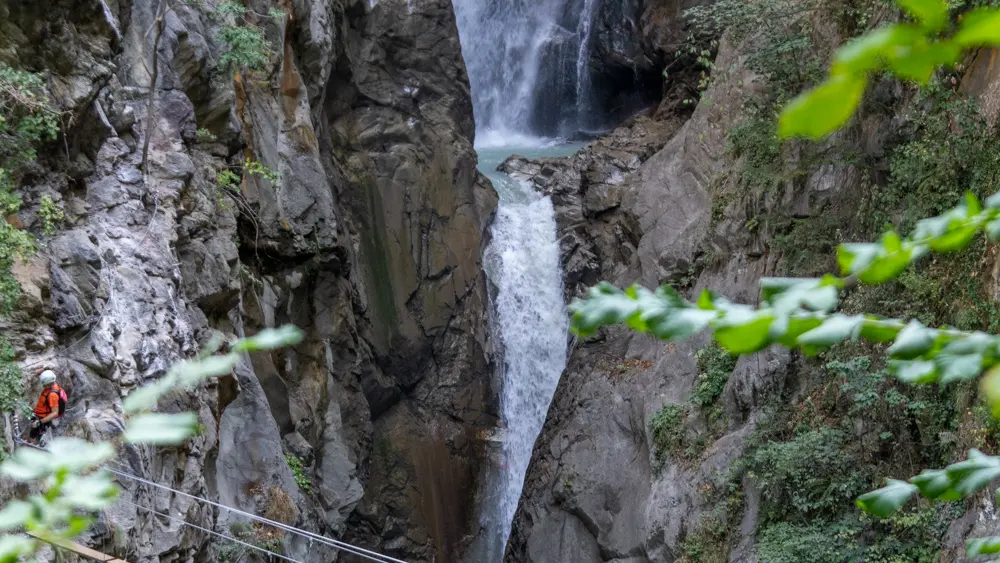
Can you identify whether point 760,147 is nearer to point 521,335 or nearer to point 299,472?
point 521,335

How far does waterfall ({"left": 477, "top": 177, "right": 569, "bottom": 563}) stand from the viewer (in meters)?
18.4

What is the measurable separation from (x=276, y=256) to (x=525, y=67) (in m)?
15.6

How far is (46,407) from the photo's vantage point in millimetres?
6559

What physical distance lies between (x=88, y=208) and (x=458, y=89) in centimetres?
1399

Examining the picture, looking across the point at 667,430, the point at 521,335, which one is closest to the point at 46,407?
the point at 667,430

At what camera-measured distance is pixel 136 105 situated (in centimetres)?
1010

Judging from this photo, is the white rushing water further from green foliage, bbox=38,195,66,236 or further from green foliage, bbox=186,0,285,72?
green foliage, bbox=38,195,66,236

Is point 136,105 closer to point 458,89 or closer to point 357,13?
point 357,13

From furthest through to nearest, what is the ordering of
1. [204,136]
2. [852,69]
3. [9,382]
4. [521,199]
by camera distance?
[521,199] → [204,136] → [9,382] → [852,69]

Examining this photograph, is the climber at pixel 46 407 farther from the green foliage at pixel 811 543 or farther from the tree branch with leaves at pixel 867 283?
the green foliage at pixel 811 543

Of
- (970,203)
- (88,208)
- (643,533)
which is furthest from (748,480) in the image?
(970,203)

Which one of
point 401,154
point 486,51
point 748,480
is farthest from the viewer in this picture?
point 486,51

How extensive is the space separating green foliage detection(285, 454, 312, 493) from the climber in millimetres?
6572

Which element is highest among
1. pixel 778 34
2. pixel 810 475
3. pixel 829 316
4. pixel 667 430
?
pixel 778 34
